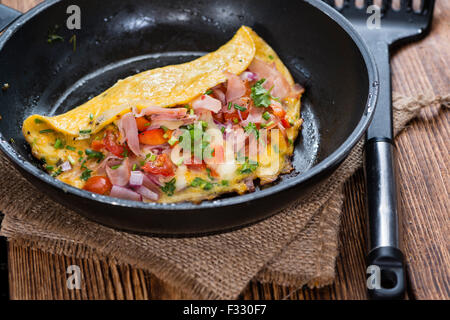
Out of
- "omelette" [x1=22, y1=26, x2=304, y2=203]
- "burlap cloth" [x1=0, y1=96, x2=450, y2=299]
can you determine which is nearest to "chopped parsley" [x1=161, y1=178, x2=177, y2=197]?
"omelette" [x1=22, y1=26, x2=304, y2=203]

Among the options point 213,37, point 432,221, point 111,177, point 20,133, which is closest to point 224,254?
point 111,177

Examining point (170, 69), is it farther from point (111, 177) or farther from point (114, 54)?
point (111, 177)

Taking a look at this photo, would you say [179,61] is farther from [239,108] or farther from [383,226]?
[383,226]

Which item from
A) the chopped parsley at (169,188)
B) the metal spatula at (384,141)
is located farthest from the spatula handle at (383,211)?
the chopped parsley at (169,188)

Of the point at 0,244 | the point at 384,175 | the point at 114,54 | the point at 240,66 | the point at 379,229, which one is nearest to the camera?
the point at 379,229

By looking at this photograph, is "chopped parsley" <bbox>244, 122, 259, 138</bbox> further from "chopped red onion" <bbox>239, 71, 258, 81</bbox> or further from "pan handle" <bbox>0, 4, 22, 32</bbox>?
"pan handle" <bbox>0, 4, 22, 32</bbox>

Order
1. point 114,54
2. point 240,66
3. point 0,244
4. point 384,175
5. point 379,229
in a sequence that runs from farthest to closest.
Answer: point 114,54, point 240,66, point 0,244, point 384,175, point 379,229

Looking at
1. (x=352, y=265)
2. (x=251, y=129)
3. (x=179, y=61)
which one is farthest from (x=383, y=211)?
(x=179, y=61)
